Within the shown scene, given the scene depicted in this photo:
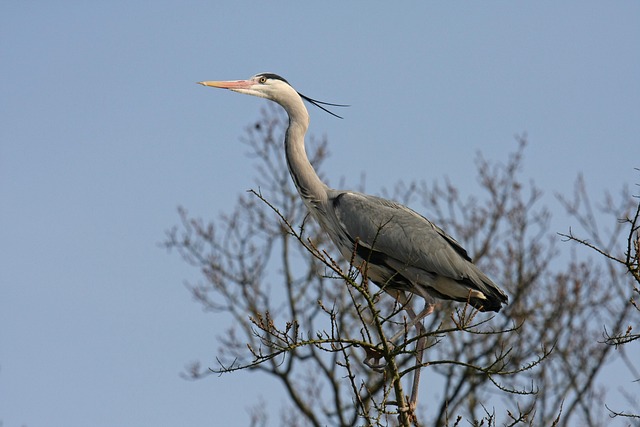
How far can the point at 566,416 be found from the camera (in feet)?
41.9

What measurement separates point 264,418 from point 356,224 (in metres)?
6.27

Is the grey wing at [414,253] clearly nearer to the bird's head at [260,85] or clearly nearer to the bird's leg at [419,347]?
the bird's leg at [419,347]

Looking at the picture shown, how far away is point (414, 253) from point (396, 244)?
0.49ft

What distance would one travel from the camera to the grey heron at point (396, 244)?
22.6ft

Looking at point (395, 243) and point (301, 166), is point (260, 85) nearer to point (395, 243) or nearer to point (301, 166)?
point (301, 166)

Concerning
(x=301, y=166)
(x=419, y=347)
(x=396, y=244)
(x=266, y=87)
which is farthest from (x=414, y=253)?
(x=266, y=87)

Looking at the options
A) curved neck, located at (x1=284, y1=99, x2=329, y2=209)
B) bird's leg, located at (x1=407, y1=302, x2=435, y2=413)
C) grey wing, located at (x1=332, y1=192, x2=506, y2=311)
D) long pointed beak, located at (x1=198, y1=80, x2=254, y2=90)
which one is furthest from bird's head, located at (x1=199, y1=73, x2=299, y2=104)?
bird's leg, located at (x1=407, y1=302, x2=435, y2=413)

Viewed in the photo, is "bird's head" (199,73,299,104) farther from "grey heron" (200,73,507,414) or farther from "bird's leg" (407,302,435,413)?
"bird's leg" (407,302,435,413)

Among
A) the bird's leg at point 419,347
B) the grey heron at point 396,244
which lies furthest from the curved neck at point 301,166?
the bird's leg at point 419,347

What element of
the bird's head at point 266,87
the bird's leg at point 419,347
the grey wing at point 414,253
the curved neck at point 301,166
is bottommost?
the bird's leg at point 419,347

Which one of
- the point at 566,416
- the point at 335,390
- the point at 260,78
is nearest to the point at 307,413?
the point at 335,390

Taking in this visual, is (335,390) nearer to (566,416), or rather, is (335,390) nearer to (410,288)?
(566,416)

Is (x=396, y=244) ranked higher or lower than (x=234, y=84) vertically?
lower

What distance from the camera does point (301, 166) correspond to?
289 inches
